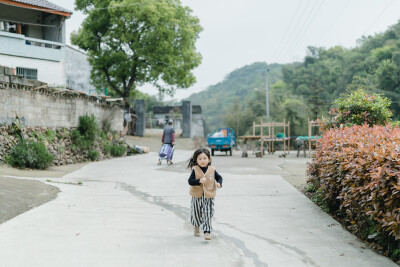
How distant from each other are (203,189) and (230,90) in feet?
301

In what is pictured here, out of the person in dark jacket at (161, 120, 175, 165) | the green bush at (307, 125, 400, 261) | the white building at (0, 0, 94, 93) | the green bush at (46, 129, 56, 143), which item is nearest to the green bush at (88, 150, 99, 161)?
the green bush at (46, 129, 56, 143)

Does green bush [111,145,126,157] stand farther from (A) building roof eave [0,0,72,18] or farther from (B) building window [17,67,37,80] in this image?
(A) building roof eave [0,0,72,18]

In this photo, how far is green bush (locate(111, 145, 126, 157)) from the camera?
68.1 ft

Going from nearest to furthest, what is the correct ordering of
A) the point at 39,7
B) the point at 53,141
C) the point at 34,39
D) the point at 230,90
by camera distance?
the point at 53,141
the point at 39,7
the point at 34,39
the point at 230,90

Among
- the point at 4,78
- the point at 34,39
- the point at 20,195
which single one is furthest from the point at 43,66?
the point at 20,195

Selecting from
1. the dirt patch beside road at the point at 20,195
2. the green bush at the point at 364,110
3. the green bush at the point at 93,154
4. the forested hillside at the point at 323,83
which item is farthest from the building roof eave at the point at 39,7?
the forested hillside at the point at 323,83

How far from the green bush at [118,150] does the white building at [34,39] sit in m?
4.65

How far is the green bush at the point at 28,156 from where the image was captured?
40.3 feet

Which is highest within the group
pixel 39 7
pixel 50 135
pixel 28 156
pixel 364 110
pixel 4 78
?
pixel 39 7

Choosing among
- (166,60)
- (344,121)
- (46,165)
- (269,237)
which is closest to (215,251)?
(269,237)

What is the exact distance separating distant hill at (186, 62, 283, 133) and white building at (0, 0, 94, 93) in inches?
2422

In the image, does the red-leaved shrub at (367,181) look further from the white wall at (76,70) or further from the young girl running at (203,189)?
the white wall at (76,70)

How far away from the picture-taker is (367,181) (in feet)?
16.1

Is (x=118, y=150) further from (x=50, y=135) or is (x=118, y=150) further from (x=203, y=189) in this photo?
(x=203, y=189)
